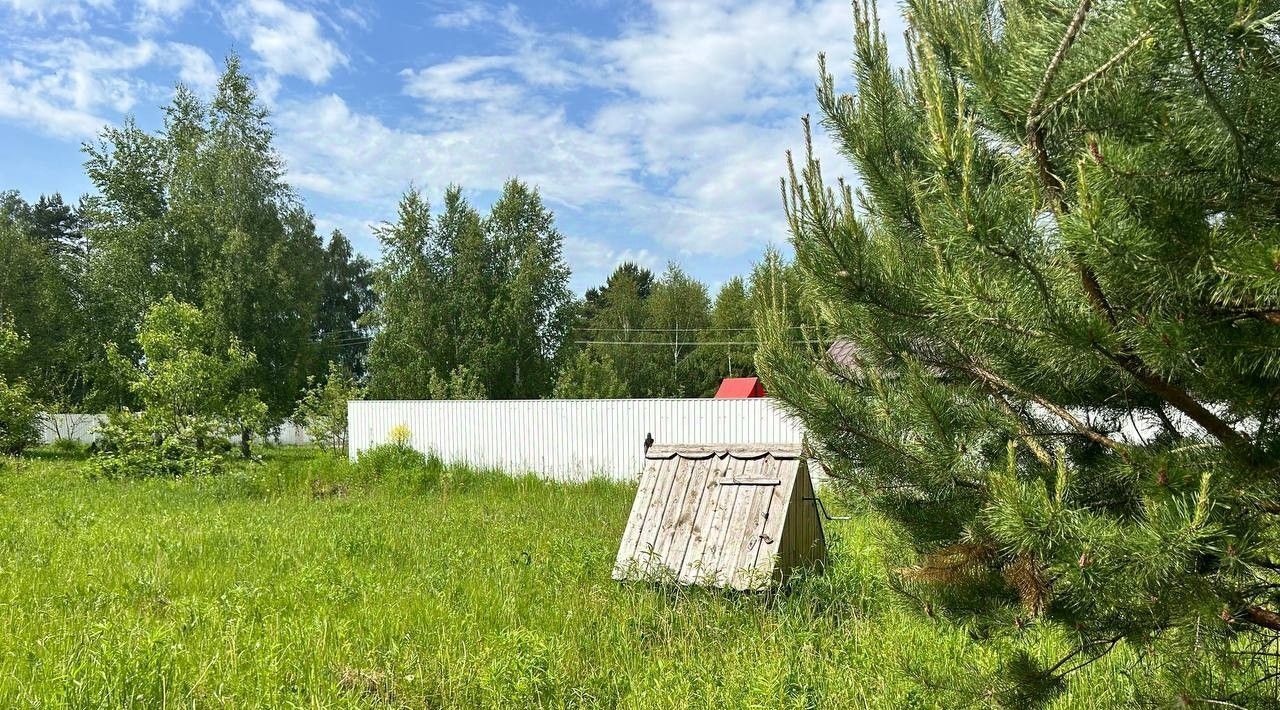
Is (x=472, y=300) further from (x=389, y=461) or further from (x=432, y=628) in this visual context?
(x=432, y=628)

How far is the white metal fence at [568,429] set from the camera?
13438 mm

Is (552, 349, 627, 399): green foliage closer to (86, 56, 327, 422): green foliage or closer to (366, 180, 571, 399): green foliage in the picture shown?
(366, 180, 571, 399): green foliage

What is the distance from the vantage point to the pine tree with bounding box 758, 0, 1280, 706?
1.73m

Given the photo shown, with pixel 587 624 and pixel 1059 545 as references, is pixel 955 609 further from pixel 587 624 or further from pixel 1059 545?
pixel 587 624

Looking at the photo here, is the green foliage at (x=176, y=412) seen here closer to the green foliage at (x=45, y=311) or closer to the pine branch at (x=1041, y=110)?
the green foliage at (x=45, y=311)

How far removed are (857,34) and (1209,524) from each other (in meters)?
1.77

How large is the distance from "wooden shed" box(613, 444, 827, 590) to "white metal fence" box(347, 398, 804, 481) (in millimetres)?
6252

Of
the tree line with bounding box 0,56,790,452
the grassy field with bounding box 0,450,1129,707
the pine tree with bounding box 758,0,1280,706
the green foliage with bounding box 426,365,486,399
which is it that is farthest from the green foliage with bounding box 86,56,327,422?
the pine tree with bounding box 758,0,1280,706

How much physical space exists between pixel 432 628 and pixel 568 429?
9.67 m

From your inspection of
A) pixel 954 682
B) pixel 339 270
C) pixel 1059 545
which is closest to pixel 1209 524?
pixel 1059 545

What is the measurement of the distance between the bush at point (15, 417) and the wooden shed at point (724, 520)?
63.2 feet

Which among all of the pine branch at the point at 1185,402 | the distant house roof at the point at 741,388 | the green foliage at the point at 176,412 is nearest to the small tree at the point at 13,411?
the green foliage at the point at 176,412

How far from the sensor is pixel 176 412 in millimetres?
16750

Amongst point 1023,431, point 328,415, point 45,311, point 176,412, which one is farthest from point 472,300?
point 1023,431
